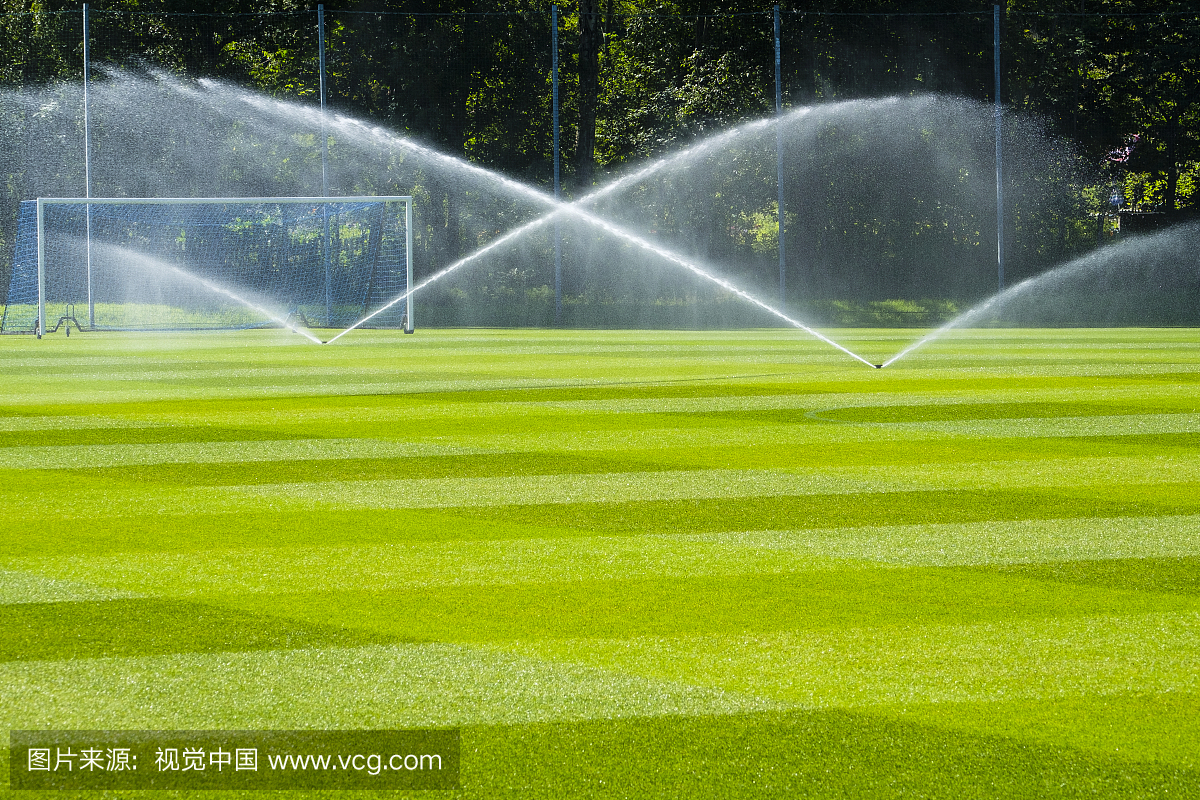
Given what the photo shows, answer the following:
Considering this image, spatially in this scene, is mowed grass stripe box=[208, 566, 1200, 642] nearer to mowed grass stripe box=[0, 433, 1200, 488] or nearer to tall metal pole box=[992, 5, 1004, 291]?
→ mowed grass stripe box=[0, 433, 1200, 488]

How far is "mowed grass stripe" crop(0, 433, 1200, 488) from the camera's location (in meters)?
7.64

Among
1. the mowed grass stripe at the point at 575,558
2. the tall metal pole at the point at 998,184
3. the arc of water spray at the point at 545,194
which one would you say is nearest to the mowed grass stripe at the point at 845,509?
the mowed grass stripe at the point at 575,558

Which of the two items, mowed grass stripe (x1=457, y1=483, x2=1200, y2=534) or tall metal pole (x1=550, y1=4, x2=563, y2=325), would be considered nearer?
mowed grass stripe (x1=457, y1=483, x2=1200, y2=534)

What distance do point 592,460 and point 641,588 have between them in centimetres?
316

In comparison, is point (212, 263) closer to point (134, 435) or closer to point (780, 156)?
point (780, 156)

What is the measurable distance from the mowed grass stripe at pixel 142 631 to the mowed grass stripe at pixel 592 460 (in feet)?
8.75

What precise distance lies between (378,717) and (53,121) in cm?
2772

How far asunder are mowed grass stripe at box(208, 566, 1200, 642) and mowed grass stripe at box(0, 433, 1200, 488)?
2647 mm

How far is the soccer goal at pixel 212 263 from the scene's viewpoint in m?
25.9

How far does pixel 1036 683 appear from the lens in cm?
397

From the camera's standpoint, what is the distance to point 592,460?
822 centimetres

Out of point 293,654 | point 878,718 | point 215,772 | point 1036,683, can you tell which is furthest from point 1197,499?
point 215,772

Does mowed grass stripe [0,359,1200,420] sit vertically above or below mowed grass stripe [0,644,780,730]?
above

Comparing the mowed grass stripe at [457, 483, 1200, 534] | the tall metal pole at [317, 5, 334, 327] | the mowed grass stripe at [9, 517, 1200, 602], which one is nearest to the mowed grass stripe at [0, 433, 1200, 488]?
the mowed grass stripe at [457, 483, 1200, 534]
